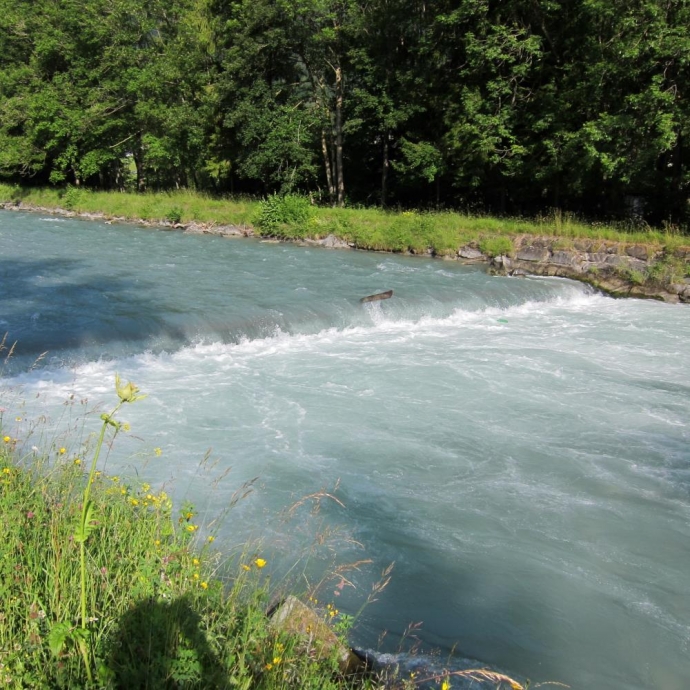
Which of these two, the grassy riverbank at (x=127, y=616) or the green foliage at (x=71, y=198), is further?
the green foliage at (x=71, y=198)

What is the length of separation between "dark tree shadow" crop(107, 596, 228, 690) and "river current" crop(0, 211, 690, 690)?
1730mm

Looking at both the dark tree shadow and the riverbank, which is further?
the riverbank

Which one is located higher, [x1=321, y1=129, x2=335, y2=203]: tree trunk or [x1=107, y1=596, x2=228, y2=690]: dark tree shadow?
[x1=321, y1=129, x2=335, y2=203]: tree trunk

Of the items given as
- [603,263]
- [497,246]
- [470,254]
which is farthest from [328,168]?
[603,263]

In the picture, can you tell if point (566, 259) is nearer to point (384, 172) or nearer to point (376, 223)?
point (376, 223)

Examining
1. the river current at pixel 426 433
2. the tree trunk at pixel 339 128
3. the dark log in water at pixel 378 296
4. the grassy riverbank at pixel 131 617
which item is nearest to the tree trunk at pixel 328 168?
the tree trunk at pixel 339 128

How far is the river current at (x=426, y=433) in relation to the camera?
15.9 feet

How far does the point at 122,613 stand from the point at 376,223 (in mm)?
19959

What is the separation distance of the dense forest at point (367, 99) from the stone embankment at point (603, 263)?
2.28 m

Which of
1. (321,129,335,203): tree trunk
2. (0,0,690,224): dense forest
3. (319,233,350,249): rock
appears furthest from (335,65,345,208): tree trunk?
(319,233,350,249): rock

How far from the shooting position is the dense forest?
1788 cm

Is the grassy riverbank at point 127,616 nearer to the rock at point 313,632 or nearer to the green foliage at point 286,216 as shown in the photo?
the rock at point 313,632

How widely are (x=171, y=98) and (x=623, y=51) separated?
65.2 feet

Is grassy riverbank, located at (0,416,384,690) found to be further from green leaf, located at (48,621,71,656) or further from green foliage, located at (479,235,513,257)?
green foliage, located at (479,235,513,257)
